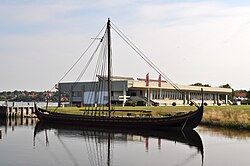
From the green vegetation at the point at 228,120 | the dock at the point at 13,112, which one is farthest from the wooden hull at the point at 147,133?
the dock at the point at 13,112

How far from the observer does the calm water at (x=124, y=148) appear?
3136 centimetres

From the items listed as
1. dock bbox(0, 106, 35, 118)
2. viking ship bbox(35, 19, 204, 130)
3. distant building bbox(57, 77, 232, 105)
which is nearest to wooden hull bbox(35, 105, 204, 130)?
viking ship bbox(35, 19, 204, 130)

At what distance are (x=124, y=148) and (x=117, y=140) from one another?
598 cm

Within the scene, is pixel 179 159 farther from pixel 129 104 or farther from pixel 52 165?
pixel 129 104

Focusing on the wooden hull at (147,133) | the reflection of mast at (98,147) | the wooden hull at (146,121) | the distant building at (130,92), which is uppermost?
the distant building at (130,92)

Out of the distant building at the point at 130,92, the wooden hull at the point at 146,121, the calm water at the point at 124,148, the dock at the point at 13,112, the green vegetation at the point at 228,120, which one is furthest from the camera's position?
the distant building at the point at 130,92

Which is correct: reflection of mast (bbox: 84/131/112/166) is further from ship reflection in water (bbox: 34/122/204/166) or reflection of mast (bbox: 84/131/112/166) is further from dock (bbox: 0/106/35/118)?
dock (bbox: 0/106/35/118)

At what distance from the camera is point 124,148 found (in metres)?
37.9

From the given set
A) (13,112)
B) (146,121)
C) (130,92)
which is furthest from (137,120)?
(130,92)

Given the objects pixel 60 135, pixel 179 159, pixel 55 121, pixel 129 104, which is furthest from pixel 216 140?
pixel 129 104

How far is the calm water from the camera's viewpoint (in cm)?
3136

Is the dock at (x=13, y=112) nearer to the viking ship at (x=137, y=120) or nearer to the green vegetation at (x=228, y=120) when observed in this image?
the viking ship at (x=137, y=120)

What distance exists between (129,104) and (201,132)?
48661 mm

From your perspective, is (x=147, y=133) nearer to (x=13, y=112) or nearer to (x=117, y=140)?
(x=117, y=140)
